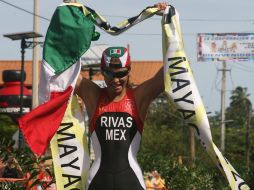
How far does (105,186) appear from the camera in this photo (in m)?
5.58

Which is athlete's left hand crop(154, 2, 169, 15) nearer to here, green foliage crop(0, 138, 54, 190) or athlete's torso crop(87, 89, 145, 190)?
athlete's torso crop(87, 89, 145, 190)

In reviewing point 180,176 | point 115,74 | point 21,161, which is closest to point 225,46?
point 180,176

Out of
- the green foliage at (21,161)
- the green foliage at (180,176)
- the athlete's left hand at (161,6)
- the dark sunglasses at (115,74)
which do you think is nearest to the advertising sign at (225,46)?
the green foliage at (180,176)

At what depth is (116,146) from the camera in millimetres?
5633

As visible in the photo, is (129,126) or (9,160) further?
(9,160)

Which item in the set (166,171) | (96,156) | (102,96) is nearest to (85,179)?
(96,156)

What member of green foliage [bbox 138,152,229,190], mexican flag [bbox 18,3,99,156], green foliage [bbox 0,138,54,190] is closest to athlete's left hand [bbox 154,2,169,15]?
mexican flag [bbox 18,3,99,156]

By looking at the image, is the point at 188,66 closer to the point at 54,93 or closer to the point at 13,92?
the point at 54,93

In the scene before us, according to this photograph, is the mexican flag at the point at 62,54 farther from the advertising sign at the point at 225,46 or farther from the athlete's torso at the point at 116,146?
the advertising sign at the point at 225,46

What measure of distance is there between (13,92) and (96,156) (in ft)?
116

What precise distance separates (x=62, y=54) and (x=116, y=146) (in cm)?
83

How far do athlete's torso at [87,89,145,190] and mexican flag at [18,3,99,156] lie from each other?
0.96 ft

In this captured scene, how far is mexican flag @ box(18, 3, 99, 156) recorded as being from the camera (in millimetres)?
5742

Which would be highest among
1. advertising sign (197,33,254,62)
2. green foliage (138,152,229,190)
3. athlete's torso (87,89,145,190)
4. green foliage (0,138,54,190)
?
advertising sign (197,33,254,62)
